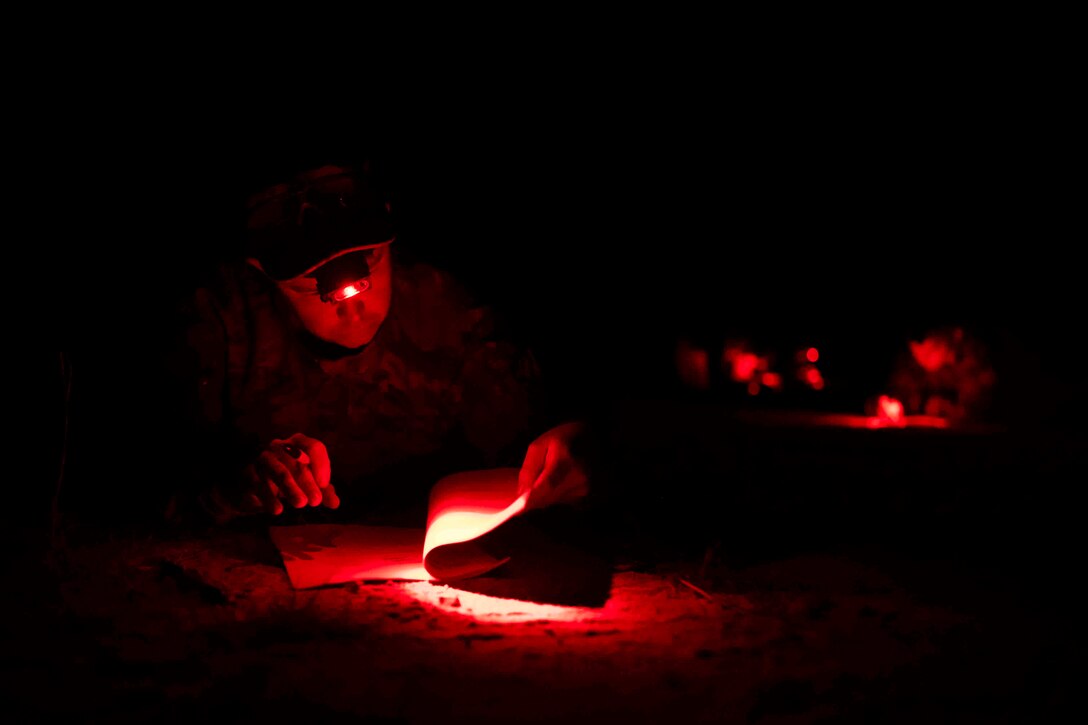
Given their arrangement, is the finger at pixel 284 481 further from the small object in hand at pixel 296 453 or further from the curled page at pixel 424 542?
the curled page at pixel 424 542

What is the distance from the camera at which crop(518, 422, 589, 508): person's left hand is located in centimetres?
295

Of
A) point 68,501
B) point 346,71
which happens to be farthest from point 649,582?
point 346,71

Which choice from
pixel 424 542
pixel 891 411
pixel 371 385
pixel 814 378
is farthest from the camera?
pixel 814 378

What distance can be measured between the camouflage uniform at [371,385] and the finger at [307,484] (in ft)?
1.94

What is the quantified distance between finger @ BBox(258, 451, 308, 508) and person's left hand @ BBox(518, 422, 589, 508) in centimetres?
93

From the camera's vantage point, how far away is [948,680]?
229 centimetres

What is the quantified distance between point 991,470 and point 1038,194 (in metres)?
6.28

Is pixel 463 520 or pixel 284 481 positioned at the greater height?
pixel 284 481

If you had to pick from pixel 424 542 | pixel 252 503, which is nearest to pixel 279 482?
pixel 252 503

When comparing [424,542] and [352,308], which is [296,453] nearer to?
[424,542]

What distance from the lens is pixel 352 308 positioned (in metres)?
3.91

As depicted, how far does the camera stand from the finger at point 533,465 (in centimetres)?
324

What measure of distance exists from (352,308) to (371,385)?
0.41m

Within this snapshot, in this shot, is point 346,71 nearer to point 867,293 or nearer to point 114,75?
point 114,75
